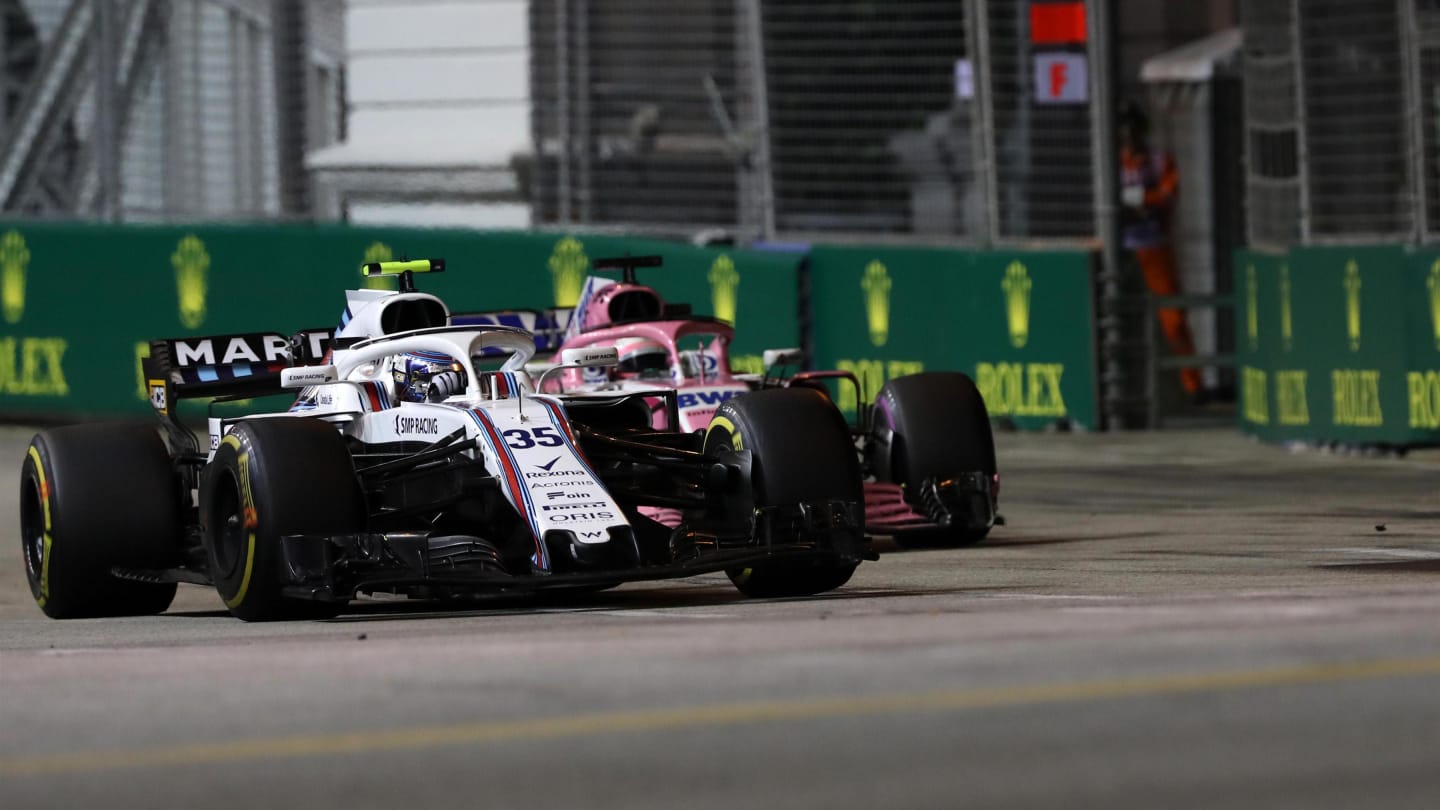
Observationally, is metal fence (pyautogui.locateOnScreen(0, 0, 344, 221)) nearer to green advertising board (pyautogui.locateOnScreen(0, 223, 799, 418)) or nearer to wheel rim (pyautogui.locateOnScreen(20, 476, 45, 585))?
green advertising board (pyautogui.locateOnScreen(0, 223, 799, 418))

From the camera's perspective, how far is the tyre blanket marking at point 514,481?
9.00 m

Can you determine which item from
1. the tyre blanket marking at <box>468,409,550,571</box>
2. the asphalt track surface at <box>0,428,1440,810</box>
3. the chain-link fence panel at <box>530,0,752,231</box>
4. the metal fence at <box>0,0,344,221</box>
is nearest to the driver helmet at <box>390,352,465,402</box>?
the tyre blanket marking at <box>468,409,550,571</box>

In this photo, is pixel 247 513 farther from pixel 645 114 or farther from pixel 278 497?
pixel 645 114

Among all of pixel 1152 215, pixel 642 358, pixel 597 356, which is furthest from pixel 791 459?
pixel 1152 215

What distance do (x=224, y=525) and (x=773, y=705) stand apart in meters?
4.38

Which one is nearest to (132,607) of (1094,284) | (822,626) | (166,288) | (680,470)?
(680,470)

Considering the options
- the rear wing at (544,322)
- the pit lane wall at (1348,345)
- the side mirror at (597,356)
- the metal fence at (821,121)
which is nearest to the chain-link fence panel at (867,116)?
the metal fence at (821,121)

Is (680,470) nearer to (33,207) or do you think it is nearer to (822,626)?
(822,626)

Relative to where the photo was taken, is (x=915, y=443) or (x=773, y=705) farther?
(x=915, y=443)

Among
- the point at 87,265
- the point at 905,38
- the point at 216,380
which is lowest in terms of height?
the point at 216,380

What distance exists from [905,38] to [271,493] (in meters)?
12.2

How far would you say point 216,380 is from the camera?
11.5 metres

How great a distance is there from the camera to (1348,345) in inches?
673

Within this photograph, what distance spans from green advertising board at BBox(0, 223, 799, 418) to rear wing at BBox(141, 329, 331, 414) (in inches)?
355
